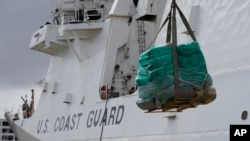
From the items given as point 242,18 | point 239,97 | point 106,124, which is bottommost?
point 106,124

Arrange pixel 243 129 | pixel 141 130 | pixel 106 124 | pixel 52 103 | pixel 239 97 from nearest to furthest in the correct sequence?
pixel 243 129 < pixel 239 97 < pixel 141 130 < pixel 106 124 < pixel 52 103

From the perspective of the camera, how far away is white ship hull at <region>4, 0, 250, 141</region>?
967cm

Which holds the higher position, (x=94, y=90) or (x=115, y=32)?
(x=115, y=32)

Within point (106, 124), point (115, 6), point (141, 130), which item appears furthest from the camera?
point (115, 6)

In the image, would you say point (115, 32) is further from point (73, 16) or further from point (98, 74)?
point (73, 16)

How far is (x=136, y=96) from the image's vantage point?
12672 mm

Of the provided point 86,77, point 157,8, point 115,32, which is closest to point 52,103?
point 86,77

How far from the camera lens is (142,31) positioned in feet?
51.7

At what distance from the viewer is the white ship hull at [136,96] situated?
967cm

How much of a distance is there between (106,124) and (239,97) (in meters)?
5.20

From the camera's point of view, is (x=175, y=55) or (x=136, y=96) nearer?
(x=175, y=55)

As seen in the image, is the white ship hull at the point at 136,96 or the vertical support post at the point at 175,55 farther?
the white ship hull at the point at 136,96

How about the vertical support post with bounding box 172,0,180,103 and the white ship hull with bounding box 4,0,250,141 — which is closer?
the vertical support post with bounding box 172,0,180,103

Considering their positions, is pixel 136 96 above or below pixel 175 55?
below
